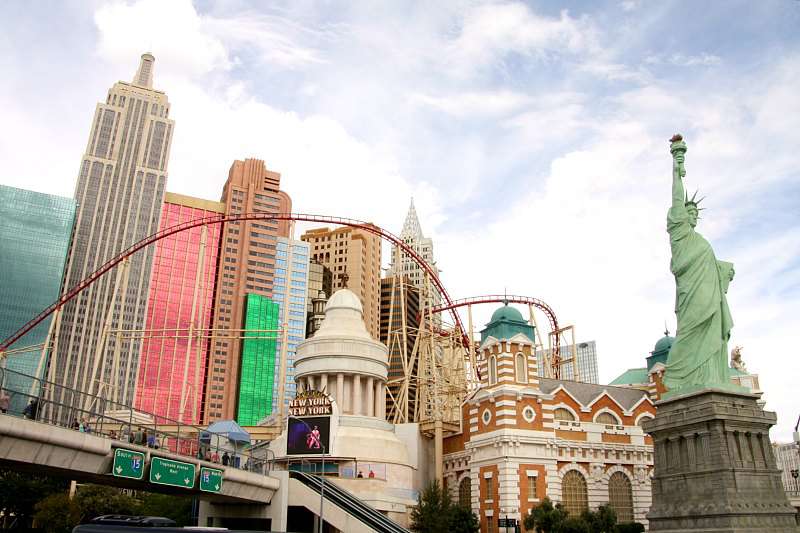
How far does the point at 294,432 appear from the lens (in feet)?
167

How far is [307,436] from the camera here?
5022 cm

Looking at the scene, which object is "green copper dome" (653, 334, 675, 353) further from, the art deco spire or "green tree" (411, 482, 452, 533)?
the art deco spire

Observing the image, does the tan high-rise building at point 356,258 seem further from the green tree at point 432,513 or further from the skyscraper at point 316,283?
the green tree at point 432,513

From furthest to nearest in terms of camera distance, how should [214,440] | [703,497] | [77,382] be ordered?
[77,382] → [703,497] → [214,440]

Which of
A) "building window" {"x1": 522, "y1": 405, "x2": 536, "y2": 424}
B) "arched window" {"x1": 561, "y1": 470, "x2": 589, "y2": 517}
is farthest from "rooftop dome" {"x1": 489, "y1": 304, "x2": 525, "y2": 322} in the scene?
"arched window" {"x1": 561, "y1": 470, "x2": 589, "y2": 517}

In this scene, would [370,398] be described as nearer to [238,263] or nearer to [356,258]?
[238,263]

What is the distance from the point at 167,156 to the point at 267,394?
5959 cm

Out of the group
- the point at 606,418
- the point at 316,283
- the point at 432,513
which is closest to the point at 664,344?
the point at 606,418

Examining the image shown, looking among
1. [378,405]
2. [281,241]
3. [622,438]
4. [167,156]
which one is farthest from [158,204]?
[622,438]

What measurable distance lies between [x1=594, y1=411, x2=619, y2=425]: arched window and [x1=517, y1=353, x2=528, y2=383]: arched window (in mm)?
7405

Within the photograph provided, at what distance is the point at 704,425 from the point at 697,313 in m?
7.15

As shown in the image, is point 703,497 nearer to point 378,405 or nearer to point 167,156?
point 378,405

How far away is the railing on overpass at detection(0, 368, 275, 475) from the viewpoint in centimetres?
2409

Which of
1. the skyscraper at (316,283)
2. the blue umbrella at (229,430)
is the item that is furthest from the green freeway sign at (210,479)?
the skyscraper at (316,283)
